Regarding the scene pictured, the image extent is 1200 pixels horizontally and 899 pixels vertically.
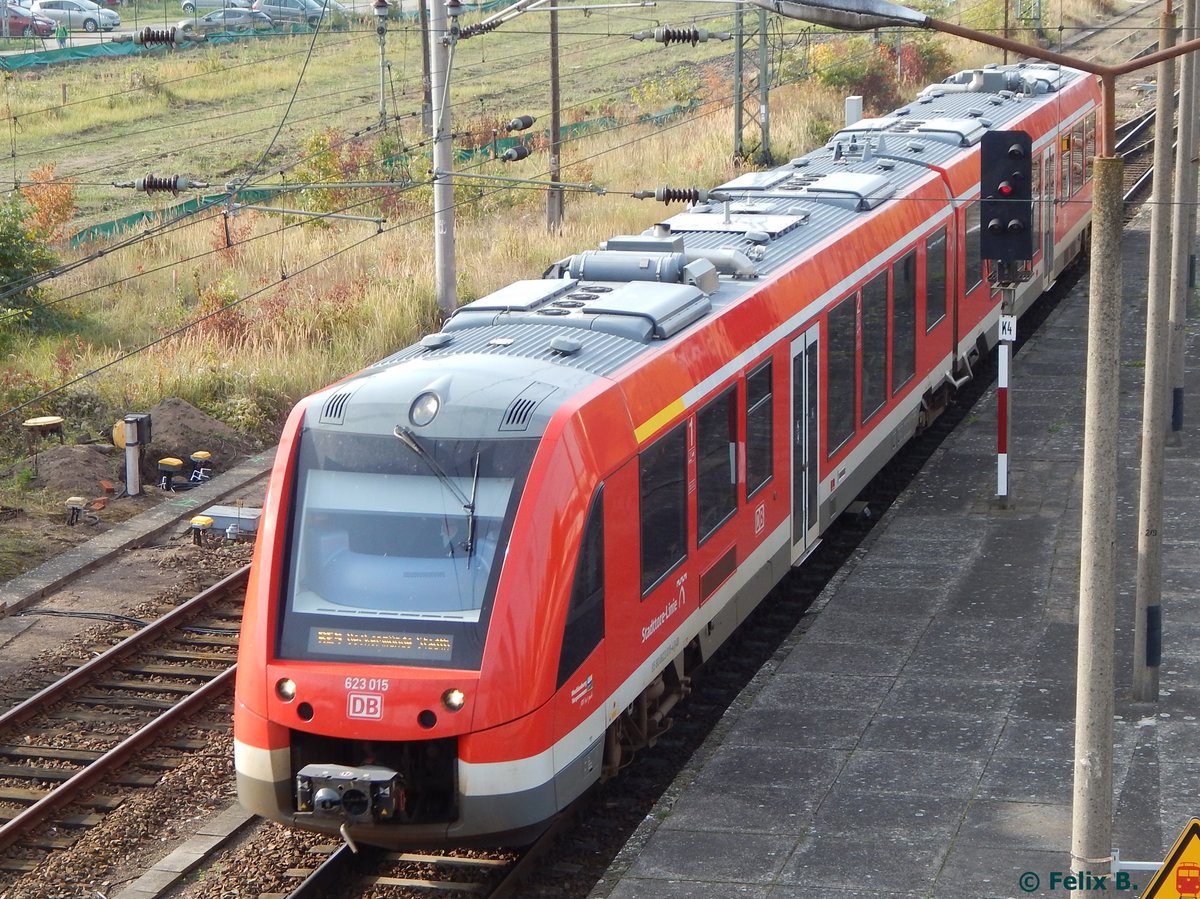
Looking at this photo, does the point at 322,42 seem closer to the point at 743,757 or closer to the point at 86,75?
the point at 86,75

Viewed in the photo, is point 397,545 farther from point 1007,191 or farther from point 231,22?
point 231,22

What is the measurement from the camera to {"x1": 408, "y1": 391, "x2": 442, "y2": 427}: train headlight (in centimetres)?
967

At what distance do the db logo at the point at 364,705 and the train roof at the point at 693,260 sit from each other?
86.5 inches

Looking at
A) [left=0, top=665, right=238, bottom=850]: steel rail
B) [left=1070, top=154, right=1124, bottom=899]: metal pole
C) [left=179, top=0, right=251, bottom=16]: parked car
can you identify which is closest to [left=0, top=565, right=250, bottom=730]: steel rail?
[left=0, top=665, right=238, bottom=850]: steel rail

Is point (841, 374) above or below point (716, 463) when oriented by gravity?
above

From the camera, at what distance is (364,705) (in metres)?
9.05

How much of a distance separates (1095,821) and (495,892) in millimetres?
3495

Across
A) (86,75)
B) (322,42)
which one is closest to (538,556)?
(86,75)

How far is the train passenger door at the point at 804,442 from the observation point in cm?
1336

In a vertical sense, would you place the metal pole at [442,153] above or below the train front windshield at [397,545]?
above

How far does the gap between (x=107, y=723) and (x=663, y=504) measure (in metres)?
4.93

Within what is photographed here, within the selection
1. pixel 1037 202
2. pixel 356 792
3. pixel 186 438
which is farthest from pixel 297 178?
pixel 356 792

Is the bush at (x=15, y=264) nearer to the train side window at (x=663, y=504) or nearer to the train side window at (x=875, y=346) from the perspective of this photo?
the train side window at (x=875, y=346)

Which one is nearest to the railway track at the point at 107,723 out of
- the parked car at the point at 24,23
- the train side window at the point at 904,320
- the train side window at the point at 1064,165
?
the train side window at the point at 904,320
